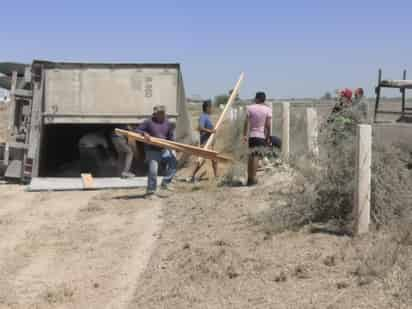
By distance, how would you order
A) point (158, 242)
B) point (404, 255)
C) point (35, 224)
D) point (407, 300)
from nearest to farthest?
point (407, 300) < point (404, 255) < point (158, 242) < point (35, 224)

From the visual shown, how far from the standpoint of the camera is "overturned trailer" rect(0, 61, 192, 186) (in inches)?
545

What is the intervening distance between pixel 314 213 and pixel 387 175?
0.94 meters

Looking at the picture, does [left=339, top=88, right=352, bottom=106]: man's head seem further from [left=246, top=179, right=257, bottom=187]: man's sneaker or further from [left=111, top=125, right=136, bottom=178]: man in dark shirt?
[left=111, top=125, right=136, bottom=178]: man in dark shirt

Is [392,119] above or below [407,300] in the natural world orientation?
above

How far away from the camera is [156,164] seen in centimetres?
1072

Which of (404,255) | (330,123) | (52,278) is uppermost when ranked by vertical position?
(330,123)

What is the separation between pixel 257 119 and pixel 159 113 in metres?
1.61

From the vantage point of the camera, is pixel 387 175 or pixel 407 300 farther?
pixel 387 175

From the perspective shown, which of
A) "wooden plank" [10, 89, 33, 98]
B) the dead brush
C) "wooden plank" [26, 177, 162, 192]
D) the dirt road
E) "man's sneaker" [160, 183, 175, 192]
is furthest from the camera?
"wooden plank" [10, 89, 33, 98]

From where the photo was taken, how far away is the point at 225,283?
19.1 ft

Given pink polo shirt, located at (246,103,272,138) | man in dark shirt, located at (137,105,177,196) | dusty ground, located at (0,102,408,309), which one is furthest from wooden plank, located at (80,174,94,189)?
pink polo shirt, located at (246,103,272,138)

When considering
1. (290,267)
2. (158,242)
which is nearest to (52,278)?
(158,242)

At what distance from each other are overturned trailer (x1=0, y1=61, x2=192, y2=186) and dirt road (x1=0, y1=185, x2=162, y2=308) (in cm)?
234

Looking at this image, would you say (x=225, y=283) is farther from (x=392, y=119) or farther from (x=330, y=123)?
(x=392, y=119)
